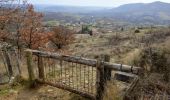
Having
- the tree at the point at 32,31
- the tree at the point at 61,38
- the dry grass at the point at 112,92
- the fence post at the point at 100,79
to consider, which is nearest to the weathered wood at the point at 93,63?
the fence post at the point at 100,79

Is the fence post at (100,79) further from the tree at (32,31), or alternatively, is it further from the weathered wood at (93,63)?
the tree at (32,31)

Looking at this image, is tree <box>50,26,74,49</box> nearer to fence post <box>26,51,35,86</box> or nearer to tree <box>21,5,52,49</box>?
tree <box>21,5,52,49</box>

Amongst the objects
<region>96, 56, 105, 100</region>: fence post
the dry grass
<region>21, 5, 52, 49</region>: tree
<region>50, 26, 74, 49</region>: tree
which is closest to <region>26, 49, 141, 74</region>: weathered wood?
<region>96, 56, 105, 100</region>: fence post

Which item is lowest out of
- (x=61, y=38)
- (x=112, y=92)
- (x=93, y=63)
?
(x=61, y=38)

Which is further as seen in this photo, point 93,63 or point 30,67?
point 30,67

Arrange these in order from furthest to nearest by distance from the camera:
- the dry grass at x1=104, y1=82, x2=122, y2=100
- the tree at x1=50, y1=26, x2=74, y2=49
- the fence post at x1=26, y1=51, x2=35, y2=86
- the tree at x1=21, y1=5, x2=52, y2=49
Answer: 1. the tree at x1=50, y1=26, x2=74, y2=49
2. the tree at x1=21, y1=5, x2=52, y2=49
3. the fence post at x1=26, y1=51, x2=35, y2=86
4. the dry grass at x1=104, y1=82, x2=122, y2=100

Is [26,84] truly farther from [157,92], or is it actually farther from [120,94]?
[157,92]

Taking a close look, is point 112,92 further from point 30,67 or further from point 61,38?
point 61,38

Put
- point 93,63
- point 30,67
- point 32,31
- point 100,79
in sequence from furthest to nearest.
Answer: point 32,31
point 30,67
point 93,63
point 100,79

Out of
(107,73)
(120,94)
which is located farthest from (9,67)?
(120,94)

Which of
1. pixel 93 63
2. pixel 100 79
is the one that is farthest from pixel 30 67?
pixel 100 79

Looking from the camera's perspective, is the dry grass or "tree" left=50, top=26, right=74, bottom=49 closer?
the dry grass

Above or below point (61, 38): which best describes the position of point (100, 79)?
above

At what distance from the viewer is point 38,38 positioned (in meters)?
19.1
